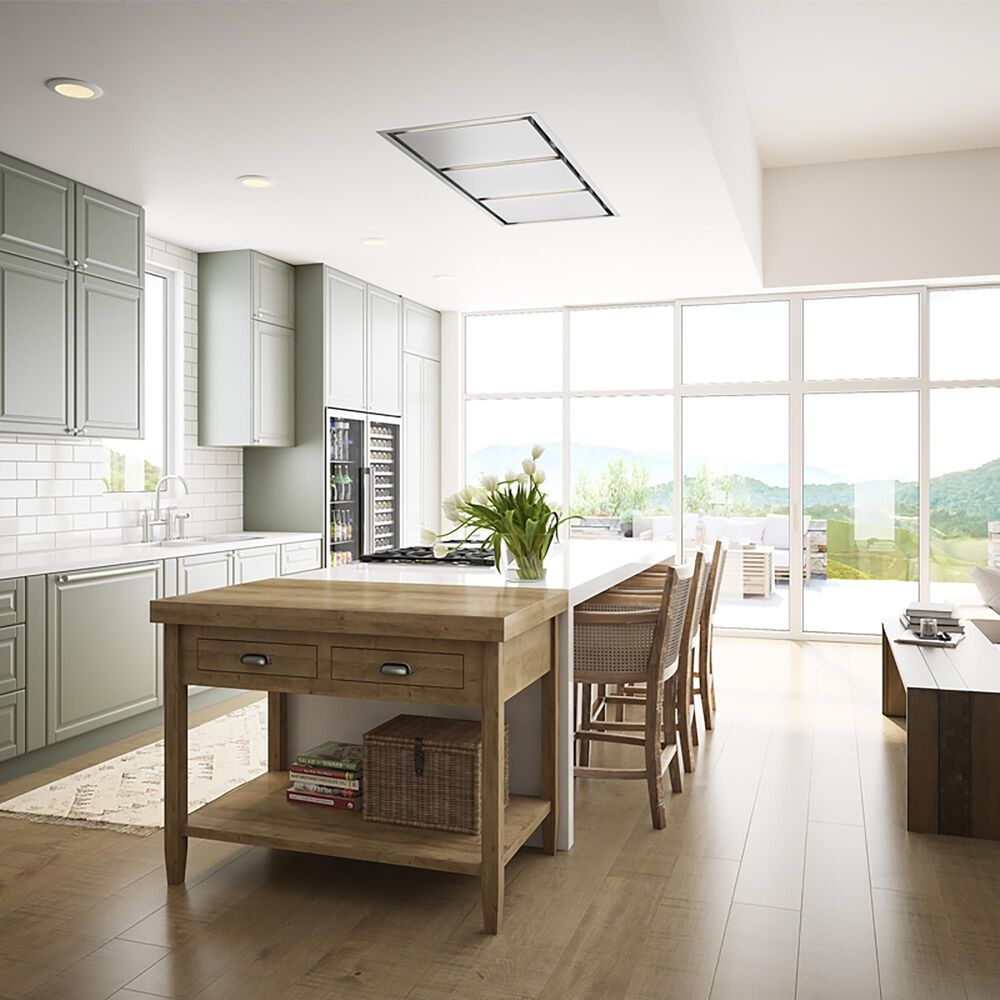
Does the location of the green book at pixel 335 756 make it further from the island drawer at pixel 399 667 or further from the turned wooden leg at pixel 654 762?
the turned wooden leg at pixel 654 762

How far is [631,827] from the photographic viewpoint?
3.48 m

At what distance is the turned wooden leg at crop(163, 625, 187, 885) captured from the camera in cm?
289

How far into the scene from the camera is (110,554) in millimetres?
4691

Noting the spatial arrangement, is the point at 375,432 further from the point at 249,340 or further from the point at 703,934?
the point at 703,934

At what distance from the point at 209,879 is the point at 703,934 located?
1467 millimetres

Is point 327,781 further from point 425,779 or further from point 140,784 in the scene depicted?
point 140,784

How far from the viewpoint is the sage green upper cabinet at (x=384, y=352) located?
23.7 feet

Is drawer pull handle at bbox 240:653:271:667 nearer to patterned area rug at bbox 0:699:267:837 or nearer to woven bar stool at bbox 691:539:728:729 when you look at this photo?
patterned area rug at bbox 0:699:267:837

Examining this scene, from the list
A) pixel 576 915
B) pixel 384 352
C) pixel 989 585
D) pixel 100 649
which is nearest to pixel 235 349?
pixel 384 352

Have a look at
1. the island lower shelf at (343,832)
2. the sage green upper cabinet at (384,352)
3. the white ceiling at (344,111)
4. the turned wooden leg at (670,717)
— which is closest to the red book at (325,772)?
the island lower shelf at (343,832)

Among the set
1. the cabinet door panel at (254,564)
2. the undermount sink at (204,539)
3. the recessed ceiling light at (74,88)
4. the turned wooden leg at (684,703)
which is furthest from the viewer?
the undermount sink at (204,539)

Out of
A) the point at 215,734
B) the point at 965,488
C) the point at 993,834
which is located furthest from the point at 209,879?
the point at 965,488

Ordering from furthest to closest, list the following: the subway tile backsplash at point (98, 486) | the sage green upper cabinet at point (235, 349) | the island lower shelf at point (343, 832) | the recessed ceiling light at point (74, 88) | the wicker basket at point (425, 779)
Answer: the sage green upper cabinet at point (235, 349)
the subway tile backsplash at point (98, 486)
the recessed ceiling light at point (74, 88)
the wicker basket at point (425, 779)
the island lower shelf at point (343, 832)

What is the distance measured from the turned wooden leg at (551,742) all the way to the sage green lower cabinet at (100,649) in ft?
7.55
